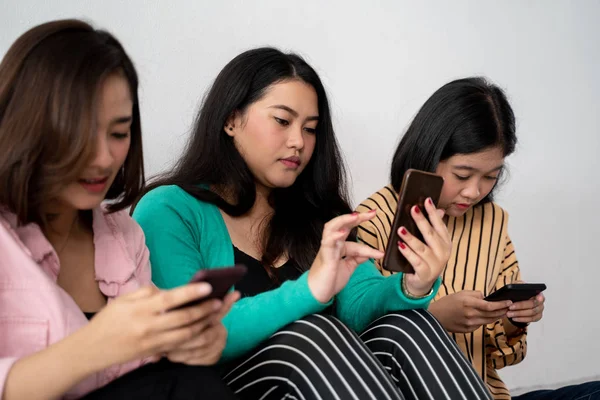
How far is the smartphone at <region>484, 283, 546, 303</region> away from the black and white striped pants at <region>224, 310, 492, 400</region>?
0.81 feet

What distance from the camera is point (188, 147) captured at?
1516mm

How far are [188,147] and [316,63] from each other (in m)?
0.54

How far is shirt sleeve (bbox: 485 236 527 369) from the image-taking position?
5.32 feet

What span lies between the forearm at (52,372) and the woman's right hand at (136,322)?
0.04 ft

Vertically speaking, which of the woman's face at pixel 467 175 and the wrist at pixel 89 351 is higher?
the woman's face at pixel 467 175

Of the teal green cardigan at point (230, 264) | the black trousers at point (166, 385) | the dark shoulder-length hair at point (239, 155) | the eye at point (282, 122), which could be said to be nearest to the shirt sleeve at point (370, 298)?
the teal green cardigan at point (230, 264)

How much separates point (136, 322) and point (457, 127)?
98cm

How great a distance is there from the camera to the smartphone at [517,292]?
1.41 metres

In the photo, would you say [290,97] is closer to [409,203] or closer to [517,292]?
[409,203]

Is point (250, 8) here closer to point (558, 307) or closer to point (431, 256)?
point (431, 256)

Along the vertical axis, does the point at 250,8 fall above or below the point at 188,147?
above

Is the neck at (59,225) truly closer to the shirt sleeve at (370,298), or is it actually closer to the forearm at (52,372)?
the forearm at (52,372)

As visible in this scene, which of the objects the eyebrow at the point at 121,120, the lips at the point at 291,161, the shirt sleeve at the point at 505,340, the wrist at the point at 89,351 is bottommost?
the shirt sleeve at the point at 505,340

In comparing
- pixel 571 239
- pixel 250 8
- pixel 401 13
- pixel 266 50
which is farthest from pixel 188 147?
pixel 571 239
